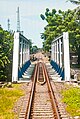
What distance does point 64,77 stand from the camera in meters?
23.1

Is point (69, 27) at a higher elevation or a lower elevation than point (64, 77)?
higher

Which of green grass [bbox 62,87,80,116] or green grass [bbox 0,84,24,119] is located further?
green grass [bbox 62,87,80,116]

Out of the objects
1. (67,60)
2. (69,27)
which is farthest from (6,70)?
(69,27)

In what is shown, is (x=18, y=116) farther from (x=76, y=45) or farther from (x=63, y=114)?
(x=76, y=45)

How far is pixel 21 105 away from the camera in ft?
43.9

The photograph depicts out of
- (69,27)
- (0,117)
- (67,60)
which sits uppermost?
(69,27)

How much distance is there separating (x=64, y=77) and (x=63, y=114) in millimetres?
11779

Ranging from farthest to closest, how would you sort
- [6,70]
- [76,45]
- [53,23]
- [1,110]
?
1. [53,23]
2. [76,45]
3. [6,70]
4. [1,110]

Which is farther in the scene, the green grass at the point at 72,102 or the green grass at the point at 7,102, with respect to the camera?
the green grass at the point at 72,102

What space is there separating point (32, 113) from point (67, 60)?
11.9m

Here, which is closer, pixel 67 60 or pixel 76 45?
pixel 67 60

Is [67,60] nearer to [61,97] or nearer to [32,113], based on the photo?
[61,97]

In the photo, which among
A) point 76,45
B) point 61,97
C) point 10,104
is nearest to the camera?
point 10,104

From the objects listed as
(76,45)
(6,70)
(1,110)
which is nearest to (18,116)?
(1,110)
